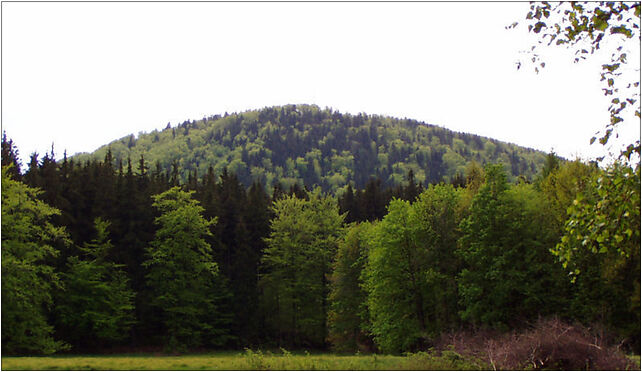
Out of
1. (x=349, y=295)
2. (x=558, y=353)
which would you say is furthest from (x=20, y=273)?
(x=558, y=353)

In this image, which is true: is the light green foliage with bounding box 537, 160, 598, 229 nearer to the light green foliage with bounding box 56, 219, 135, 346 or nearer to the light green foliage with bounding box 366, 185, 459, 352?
the light green foliage with bounding box 366, 185, 459, 352

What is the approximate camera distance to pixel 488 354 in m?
20.4

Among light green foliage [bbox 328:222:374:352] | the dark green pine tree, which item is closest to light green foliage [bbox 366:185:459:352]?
light green foliage [bbox 328:222:374:352]

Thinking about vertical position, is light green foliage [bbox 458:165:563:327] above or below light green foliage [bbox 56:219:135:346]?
above

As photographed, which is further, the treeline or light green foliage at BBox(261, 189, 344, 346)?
light green foliage at BBox(261, 189, 344, 346)

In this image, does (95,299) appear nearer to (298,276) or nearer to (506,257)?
(298,276)

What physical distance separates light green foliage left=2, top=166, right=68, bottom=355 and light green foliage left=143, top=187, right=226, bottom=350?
1188 cm

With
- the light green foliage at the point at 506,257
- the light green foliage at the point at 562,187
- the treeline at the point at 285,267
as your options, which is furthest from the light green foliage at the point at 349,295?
the light green foliage at the point at 562,187

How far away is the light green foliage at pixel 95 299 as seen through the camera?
43519 millimetres

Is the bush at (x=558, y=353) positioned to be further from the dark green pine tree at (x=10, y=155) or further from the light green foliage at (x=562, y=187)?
the dark green pine tree at (x=10, y=155)

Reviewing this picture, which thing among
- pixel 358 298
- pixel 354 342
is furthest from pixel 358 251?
pixel 354 342

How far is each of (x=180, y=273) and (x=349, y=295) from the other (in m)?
15.9

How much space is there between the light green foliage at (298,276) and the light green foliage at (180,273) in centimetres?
687

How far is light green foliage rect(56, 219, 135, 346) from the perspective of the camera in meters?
43.5
